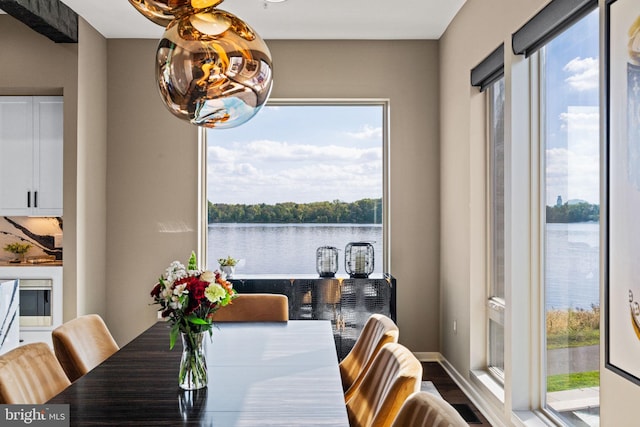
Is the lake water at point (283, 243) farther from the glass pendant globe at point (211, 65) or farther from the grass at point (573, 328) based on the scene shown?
the glass pendant globe at point (211, 65)

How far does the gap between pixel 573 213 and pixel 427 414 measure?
172cm

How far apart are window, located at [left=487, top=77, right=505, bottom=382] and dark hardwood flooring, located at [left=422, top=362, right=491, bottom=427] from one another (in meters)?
0.28

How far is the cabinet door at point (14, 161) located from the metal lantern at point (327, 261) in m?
2.39

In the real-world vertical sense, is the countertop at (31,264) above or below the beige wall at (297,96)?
below

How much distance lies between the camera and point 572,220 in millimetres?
2811

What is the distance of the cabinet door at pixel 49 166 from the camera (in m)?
4.58

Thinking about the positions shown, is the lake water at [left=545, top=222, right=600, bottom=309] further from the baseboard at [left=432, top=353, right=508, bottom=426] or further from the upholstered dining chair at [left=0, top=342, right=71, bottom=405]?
the upholstered dining chair at [left=0, top=342, right=71, bottom=405]

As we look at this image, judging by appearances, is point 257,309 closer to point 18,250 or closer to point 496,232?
point 496,232

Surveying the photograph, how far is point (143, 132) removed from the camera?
5035 mm

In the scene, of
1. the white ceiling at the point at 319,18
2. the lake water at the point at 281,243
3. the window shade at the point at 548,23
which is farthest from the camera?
the lake water at the point at 281,243

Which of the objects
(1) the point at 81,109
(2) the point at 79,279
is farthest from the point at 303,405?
(1) the point at 81,109

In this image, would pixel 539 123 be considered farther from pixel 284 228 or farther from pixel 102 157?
pixel 102 157

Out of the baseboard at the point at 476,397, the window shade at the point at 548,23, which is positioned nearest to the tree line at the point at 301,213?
the baseboard at the point at 476,397

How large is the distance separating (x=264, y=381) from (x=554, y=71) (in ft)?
7.15
